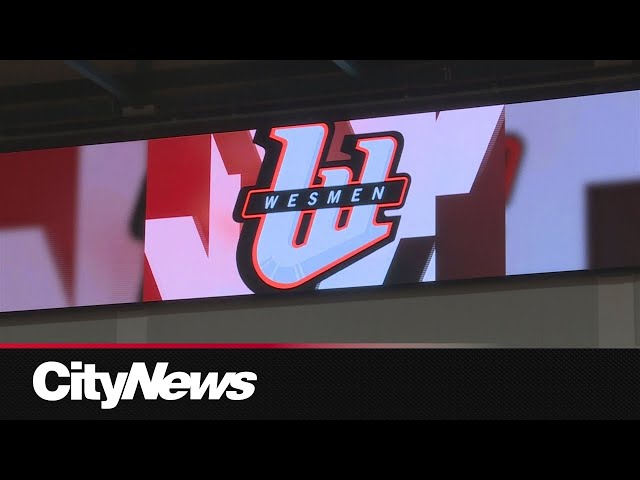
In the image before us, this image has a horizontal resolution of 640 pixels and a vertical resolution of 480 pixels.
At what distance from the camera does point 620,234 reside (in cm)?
458

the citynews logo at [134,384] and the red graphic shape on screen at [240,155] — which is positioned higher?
the red graphic shape on screen at [240,155]

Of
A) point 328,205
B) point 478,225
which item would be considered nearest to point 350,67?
point 328,205

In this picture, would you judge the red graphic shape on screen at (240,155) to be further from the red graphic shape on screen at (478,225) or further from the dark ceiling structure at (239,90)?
the red graphic shape on screen at (478,225)

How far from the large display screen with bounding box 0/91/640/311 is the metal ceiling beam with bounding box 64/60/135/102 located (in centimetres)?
30

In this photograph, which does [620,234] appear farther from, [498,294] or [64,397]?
[64,397]

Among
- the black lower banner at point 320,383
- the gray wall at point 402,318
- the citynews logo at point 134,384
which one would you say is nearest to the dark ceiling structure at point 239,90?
the gray wall at point 402,318

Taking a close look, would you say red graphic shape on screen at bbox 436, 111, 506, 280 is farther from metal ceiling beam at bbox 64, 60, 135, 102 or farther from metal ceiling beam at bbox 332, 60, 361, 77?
metal ceiling beam at bbox 64, 60, 135, 102

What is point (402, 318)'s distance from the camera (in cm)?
493

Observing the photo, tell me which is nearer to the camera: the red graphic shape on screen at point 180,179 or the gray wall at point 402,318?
the gray wall at point 402,318

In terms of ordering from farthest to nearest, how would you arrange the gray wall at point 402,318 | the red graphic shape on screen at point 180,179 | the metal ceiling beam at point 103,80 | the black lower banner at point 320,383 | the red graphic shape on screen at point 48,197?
the red graphic shape on screen at point 48,197 < the red graphic shape on screen at point 180,179 < the metal ceiling beam at point 103,80 < the gray wall at point 402,318 < the black lower banner at point 320,383

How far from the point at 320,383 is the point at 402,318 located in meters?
3.32

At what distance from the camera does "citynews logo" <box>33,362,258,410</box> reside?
164 cm

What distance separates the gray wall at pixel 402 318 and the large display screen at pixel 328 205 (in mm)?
77

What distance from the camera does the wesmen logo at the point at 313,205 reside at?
5.09m
